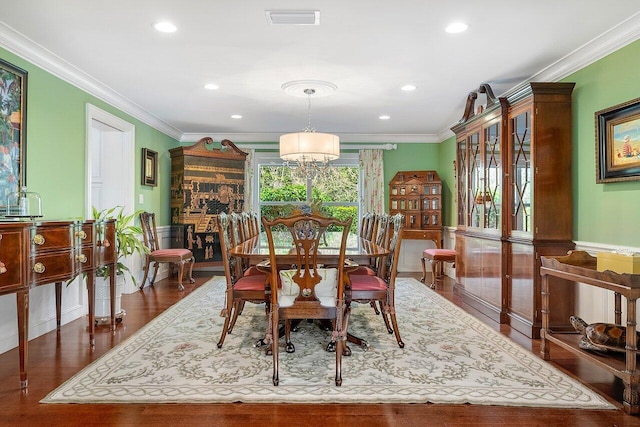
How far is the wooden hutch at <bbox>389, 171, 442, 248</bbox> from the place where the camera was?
6539 millimetres

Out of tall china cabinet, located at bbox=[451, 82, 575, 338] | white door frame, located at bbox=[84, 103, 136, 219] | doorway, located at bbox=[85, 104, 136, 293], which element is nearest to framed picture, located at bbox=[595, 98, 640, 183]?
tall china cabinet, located at bbox=[451, 82, 575, 338]

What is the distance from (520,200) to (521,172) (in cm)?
25

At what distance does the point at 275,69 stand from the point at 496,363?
2981mm

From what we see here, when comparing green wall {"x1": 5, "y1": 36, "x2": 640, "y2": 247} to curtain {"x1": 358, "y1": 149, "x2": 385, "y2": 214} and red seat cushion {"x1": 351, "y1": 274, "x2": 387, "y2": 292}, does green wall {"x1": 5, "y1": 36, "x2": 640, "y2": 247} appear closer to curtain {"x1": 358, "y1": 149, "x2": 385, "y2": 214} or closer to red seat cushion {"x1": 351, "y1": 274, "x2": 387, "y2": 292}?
red seat cushion {"x1": 351, "y1": 274, "x2": 387, "y2": 292}

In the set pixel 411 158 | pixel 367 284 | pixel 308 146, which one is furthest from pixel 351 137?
pixel 367 284

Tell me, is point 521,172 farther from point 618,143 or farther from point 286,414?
point 286,414

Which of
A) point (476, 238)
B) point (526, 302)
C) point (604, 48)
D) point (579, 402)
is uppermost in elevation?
point (604, 48)

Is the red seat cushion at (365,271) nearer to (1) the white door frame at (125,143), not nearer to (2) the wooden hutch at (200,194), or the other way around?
(1) the white door frame at (125,143)

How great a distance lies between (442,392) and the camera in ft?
7.50

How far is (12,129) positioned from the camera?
3057 millimetres

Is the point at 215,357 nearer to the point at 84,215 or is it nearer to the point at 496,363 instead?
the point at 496,363

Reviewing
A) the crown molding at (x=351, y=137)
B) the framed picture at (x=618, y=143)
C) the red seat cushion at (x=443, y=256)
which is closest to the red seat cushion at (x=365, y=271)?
the red seat cushion at (x=443, y=256)

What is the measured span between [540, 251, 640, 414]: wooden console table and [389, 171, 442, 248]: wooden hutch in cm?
362

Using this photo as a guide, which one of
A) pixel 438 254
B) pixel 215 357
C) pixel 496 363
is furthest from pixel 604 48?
pixel 215 357
